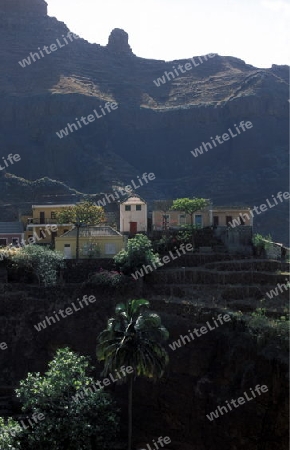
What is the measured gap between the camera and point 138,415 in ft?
137

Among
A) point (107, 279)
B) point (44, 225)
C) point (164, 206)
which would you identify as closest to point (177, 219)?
point (164, 206)

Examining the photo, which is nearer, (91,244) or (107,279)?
(107,279)

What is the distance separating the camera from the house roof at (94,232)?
55.8 m

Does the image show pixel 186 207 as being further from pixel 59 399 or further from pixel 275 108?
pixel 275 108

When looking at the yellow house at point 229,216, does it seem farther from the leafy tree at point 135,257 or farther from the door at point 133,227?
the leafy tree at point 135,257

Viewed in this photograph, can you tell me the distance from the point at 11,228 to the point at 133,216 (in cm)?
1046

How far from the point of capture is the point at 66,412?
3584 cm

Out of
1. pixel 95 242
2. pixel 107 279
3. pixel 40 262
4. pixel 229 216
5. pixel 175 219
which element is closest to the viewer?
pixel 107 279

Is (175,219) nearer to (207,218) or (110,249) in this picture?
(207,218)

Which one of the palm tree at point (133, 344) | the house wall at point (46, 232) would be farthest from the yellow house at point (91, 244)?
the palm tree at point (133, 344)

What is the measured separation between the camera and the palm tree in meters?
35.3

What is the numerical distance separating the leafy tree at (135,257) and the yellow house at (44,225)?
32.0 feet

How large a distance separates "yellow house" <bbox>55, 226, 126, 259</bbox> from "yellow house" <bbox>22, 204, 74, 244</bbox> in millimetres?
3612

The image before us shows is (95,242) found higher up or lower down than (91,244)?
higher up
